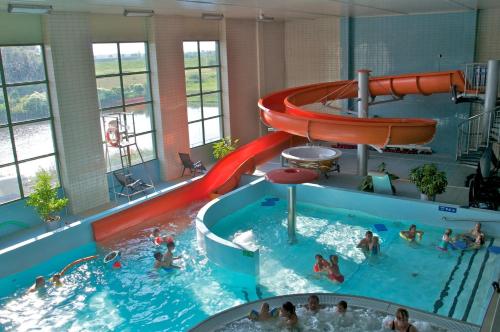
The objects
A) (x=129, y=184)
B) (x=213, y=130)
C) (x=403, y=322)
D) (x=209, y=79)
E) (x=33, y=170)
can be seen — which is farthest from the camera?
(x=213, y=130)

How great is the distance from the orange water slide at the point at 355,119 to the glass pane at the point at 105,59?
335 centimetres

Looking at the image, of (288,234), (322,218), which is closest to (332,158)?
(322,218)

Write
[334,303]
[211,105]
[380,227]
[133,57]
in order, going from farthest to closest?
1. [211,105]
2. [133,57]
3. [380,227]
4. [334,303]

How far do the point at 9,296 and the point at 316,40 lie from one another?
10.7 metres

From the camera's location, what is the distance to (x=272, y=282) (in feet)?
22.6

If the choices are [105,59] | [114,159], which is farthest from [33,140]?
[105,59]

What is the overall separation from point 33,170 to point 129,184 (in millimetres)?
1875

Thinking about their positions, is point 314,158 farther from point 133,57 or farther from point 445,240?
point 133,57

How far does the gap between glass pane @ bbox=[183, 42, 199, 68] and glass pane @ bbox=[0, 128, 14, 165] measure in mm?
4885

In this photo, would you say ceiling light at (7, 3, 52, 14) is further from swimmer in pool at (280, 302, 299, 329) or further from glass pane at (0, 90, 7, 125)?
swimmer in pool at (280, 302, 299, 329)

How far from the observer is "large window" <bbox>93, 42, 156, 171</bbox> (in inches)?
417

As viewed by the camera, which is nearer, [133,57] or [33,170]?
[33,170]

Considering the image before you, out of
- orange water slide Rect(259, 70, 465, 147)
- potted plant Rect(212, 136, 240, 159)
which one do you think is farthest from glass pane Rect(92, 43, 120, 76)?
orange water slide Rect(259, 70, 465, 147)

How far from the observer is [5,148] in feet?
29.4
